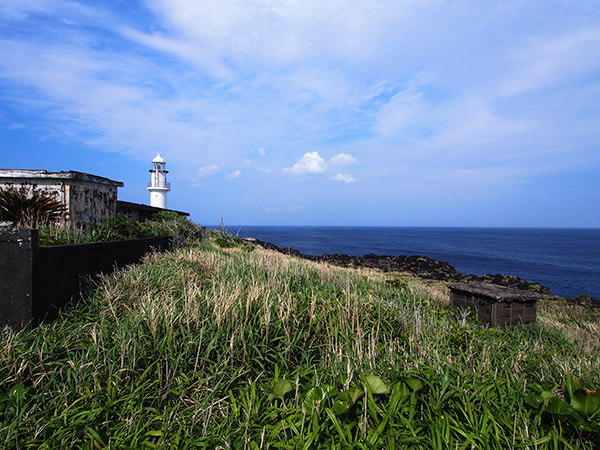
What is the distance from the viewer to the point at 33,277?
4477 mm

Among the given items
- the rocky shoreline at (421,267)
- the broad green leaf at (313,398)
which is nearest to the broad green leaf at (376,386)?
the broad green leaf at (313,398)

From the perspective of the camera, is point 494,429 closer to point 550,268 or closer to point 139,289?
point 139,289

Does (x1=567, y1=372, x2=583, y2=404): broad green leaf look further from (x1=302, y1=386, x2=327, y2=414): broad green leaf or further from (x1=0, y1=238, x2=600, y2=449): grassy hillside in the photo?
(x1=302, y1=386, x2=327, y2=414): broad green leaf

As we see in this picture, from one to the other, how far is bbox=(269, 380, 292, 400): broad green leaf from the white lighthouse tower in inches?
1356

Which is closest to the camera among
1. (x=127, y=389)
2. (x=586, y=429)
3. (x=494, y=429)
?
(x=586, y=429)

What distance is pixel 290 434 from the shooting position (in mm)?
2395

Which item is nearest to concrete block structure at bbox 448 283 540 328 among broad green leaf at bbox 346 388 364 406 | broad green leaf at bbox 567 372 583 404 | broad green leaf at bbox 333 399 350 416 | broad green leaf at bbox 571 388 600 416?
broad green leaf at bbox 567 372 583 404

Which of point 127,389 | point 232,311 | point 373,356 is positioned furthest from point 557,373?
point 127,389

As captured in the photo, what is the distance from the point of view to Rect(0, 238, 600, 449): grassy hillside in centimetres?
228

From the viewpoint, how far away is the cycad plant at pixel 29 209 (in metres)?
7.99

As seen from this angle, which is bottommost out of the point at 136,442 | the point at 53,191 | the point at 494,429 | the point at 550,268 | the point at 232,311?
the point at 550,268

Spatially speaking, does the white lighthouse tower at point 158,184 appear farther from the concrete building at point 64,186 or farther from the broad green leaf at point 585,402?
the broad green leaf at point 585,402

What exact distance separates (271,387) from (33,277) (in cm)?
379

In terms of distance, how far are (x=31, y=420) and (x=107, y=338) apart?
1.09m
